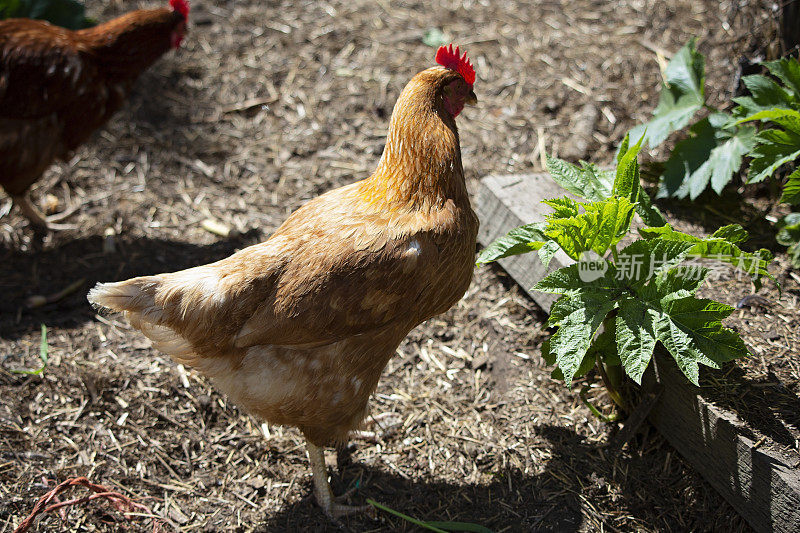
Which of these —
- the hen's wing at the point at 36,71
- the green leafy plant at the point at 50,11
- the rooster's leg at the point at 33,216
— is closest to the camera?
the hen's wing at the point at 36,71

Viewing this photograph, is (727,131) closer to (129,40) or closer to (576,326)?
(576,326)

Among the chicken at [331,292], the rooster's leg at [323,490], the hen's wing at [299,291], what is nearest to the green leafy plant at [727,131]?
the chicken at [331,292]

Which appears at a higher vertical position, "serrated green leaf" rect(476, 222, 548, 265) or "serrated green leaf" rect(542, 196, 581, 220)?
"serrated green leaf" rect(542, 196, 581, 220)

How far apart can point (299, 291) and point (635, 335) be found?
1329 mm

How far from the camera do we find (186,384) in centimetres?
324

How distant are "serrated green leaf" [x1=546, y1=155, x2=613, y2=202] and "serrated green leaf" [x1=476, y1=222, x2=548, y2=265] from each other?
0.83 feet

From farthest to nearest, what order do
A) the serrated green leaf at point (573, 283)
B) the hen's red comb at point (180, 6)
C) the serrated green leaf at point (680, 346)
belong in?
1. the hen's red comb at point (180, 6)
2. the serrated green leaf at point (573, 283)
3. the serrated green leaf at point (680, 346)

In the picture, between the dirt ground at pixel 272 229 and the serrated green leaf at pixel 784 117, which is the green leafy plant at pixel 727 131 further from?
the dirt ground at pixel 272 229

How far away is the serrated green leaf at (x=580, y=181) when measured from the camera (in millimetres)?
2744

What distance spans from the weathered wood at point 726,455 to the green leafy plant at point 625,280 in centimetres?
26

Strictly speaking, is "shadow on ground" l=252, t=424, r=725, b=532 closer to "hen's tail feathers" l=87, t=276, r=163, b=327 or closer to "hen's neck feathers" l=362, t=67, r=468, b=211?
"hen's tail feathers" l=87, t=276, r=163, b=327

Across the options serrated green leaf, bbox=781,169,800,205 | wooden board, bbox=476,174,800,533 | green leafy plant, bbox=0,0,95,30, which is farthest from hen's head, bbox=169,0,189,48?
serrated green leaf, bbox=781,169,800,205

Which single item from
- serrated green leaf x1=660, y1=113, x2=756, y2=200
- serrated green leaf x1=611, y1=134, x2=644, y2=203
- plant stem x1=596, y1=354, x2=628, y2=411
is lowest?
plant stem x1=596, y1=354, x2=628, y2=411

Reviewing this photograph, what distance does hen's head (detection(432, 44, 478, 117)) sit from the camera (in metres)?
2.74
